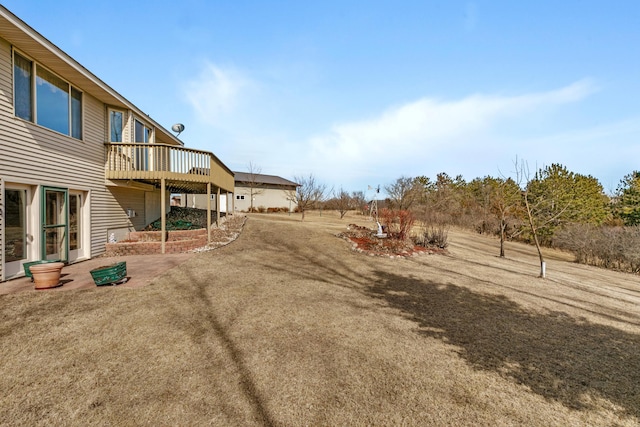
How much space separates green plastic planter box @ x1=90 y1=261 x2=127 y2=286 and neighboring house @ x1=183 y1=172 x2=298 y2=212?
92.3 ft

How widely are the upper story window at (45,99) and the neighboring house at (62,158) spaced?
0.08 ft

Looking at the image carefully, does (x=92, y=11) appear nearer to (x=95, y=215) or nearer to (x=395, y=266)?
(x=95, y=215)

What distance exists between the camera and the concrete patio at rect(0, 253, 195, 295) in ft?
19.2

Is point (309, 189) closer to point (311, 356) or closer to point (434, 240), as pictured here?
point (434, 240)

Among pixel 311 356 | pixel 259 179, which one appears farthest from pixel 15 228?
pixel 259 179

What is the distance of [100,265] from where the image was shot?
790 centimetres

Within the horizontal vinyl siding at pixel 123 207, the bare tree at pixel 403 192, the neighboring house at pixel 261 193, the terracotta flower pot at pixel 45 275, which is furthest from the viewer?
the neighboring house at pixel 261 193

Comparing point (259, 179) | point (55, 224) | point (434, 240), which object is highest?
point (259, 179)

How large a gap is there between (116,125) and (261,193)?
25.6m

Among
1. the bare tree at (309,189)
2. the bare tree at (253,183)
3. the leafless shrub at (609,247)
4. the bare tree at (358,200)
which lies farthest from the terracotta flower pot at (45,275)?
the bare tree at (358,200)

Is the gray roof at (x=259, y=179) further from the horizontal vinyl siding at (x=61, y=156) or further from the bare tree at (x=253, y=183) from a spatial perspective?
the horizontal vinyl siding at (x=61, y=156)

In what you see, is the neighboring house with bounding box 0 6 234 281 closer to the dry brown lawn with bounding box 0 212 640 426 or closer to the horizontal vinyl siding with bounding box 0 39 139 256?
the horizontal vinyl siding with bounding box 0 39 139 256

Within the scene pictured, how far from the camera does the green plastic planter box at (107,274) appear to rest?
5.84m

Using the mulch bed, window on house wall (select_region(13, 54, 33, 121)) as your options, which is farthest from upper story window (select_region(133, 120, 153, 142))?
the mulch bed
